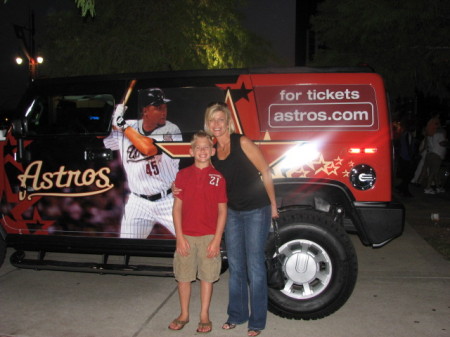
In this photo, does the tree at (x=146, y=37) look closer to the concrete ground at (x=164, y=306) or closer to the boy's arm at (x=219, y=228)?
the concrete ground at (x=164, y=306)

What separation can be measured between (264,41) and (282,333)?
604 inches

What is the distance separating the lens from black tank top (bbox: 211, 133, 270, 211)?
3.84 m

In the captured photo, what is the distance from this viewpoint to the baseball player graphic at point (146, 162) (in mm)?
4461

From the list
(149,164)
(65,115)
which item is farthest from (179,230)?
(65,115)

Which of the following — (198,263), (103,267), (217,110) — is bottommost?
(103,267)

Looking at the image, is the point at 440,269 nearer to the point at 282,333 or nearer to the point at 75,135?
the point at 282,333

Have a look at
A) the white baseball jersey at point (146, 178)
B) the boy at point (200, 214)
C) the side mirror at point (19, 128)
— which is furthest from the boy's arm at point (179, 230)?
the side mirror at point (19, 128)

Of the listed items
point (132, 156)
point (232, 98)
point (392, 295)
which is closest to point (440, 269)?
point (392, 295)

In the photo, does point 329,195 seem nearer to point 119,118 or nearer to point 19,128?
point 119,118

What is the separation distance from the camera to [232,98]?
174 inches

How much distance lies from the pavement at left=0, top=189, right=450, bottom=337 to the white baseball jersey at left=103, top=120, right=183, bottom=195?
1.11 metres

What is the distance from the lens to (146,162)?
448 centimetres

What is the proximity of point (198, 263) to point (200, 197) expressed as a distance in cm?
54

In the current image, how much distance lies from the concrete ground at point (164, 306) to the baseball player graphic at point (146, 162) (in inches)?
28.5
